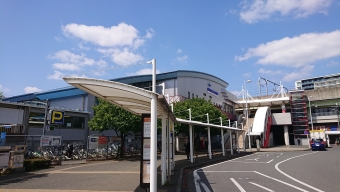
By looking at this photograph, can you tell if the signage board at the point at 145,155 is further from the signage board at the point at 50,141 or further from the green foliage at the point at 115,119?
the green foliage at the point at 115,119

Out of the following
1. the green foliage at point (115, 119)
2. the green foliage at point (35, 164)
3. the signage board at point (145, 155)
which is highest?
the green foliage at point (115, 119)

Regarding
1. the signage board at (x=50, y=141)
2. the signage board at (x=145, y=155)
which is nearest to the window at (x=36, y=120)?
the signage board at (x=50, y=141)

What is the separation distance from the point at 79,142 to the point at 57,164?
10.7 m

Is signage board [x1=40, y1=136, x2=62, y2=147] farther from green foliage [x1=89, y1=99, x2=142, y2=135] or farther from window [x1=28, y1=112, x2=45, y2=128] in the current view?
window [x1=28, y1=112, x2=45, y2=128]

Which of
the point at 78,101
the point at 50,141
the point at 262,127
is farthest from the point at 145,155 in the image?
the point at 262,127

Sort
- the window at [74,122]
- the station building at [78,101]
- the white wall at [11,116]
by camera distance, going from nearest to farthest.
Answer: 1. the white wall at [11,116]
2. the station building at [78,101]
3. the window at [74,122]

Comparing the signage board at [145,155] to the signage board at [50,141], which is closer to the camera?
the signage board at [145,155]

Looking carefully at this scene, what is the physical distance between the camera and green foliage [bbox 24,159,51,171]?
46.9ft

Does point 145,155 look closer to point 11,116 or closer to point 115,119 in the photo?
point 115,119

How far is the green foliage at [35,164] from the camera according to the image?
46.9 feet

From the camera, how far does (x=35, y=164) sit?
14711 millimetres

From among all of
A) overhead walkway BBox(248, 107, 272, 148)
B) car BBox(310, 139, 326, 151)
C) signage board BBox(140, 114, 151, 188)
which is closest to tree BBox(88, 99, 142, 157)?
signage board BBox(140, 114, 151, 188)

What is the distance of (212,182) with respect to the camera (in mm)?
10008

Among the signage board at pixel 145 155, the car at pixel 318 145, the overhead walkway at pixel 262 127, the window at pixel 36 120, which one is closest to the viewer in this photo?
the signage board at pixel 145 155
